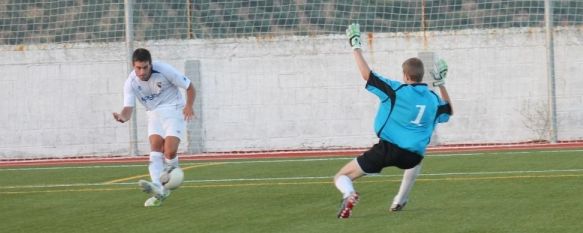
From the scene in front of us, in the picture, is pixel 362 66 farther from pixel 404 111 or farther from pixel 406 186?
pixel 406 186

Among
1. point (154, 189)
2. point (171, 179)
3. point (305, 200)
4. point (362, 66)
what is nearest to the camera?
point (362, 66)

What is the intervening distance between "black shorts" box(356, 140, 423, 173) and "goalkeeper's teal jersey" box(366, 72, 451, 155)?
0.16 ft

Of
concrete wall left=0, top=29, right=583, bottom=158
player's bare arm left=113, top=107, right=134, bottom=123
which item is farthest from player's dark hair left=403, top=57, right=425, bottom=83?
concrete wall left=0, top=29, right=583, bottom=158

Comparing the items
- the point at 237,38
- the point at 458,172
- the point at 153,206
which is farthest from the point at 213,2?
the point at 153,206

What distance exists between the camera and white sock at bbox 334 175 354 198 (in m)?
10.5

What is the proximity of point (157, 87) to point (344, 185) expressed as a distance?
323cm

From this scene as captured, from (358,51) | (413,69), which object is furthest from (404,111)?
(358,51)

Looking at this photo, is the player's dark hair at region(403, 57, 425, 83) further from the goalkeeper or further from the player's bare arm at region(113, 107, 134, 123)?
the player's bare arm at region(113, 107, 134, 123)

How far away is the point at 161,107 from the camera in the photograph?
13141mm

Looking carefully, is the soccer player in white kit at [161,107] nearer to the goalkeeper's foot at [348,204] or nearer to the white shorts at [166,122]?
the white shorts at [166,122]

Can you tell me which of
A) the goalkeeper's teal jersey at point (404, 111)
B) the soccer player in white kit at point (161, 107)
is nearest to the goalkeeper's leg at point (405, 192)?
the goalkeeper's teal jersey at point (404, 111)

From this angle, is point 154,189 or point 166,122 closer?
point 154,189

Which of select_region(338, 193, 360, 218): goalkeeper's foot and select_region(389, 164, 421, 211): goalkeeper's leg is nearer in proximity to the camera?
select_region(338, 193, 360, 218): goalkeeper's foot

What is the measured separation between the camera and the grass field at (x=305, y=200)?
33.6ft
